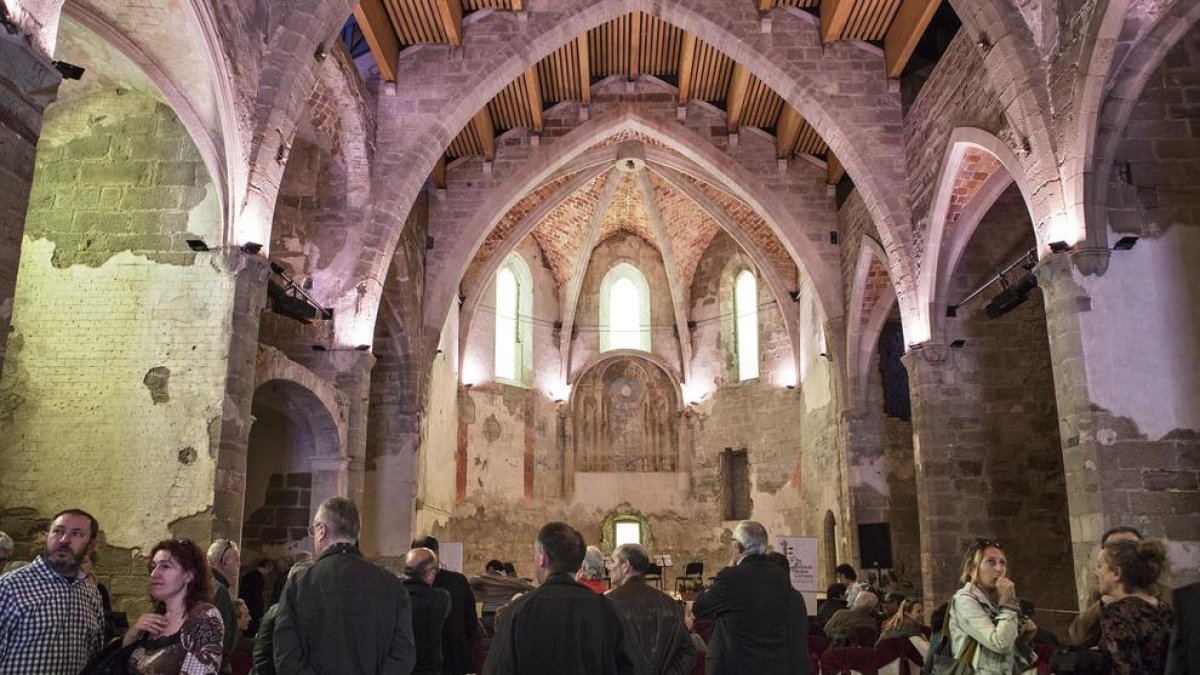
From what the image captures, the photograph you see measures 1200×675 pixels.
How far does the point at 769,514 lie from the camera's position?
19.3 m

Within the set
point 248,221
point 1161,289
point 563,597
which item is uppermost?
point 248,221

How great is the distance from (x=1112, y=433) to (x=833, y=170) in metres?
9.00

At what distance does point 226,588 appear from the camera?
447 cm

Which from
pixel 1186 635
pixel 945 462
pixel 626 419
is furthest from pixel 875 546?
pixel 1186 635

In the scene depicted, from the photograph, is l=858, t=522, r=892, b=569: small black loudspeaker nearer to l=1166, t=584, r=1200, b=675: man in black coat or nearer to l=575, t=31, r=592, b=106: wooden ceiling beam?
l=575, t=31, r=592, b=106: wooden ceiling beam

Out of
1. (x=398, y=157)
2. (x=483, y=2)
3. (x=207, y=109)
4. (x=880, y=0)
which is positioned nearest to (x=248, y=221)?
(x=207, y=109)

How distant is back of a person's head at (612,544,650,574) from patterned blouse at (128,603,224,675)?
1.47 meters

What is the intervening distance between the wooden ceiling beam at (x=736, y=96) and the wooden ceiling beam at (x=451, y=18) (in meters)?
4.29

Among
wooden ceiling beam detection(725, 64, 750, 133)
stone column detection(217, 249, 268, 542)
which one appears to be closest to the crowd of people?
stone column detection(217, 249, 268, 542)

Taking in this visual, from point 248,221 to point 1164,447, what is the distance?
8.25 meters

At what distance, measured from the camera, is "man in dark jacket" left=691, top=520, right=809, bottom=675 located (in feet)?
12.4

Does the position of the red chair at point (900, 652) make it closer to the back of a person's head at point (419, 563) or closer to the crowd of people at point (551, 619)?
the crowd of people at point (551, 619)

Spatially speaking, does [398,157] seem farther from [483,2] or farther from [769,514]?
[769,514]

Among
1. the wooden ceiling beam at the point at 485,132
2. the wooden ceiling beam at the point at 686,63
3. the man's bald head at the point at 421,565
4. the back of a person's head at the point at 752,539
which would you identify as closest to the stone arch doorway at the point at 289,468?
the wooden ceiling beam at the point at 485,132
